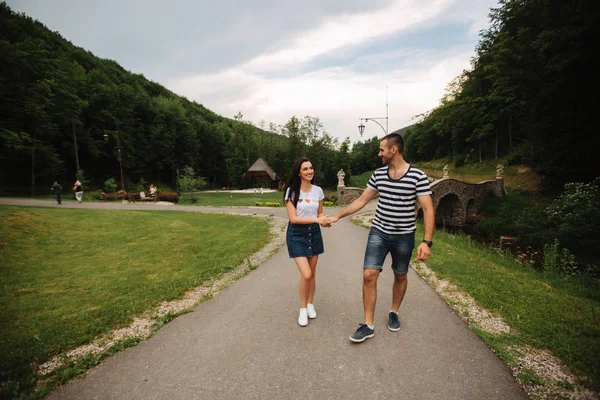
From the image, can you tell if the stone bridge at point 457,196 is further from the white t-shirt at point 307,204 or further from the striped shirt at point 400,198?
the striped shirt at point 400,198

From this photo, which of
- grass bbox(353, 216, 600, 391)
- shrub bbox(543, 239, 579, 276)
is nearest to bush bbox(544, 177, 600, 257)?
shrub bbox(543, 239, 579, 276)

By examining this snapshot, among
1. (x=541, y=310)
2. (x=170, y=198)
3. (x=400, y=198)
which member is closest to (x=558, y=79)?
(x=541, y=310)

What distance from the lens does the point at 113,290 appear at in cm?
492

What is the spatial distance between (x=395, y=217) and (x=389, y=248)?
426 mm

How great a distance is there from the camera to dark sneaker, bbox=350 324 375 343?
9.91 ft

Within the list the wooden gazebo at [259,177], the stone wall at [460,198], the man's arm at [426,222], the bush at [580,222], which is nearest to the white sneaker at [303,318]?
the man's arm at [426,222]

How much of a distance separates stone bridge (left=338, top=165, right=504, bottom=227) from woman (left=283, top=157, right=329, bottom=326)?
20597 mm

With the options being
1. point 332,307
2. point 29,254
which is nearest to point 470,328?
point 332,307

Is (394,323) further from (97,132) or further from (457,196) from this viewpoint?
(97,132)

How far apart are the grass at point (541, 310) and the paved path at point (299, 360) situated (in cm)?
70

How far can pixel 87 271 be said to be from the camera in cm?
604

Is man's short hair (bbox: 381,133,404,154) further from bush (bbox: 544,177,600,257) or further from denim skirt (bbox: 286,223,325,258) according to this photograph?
bush (bbox: 544,177,600,257)

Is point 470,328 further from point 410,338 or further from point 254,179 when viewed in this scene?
point 254,179

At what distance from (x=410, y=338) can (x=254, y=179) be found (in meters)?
46.4
